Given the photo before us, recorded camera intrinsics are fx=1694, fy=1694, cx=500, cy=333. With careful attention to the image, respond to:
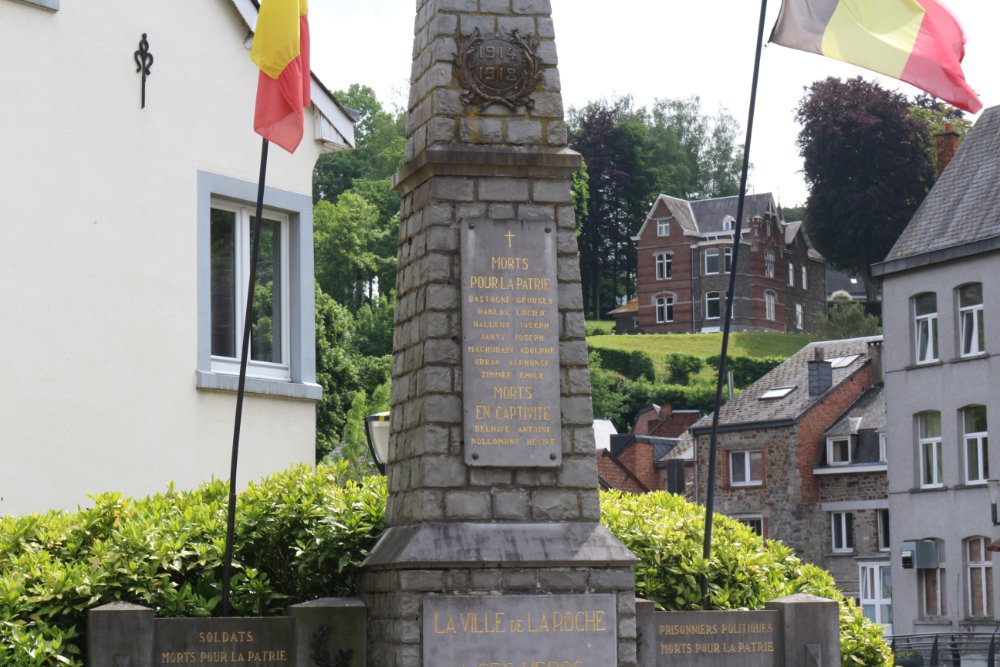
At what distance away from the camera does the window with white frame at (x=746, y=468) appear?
55625 mm

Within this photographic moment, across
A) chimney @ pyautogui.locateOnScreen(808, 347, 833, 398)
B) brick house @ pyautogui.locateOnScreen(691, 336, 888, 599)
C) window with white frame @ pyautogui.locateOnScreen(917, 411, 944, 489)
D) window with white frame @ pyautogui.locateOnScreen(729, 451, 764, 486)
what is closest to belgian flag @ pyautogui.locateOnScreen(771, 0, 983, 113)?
window with white frame @ pyautogui.locateOnScreen(917, 411, 944, 489)

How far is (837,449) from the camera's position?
54.6 m

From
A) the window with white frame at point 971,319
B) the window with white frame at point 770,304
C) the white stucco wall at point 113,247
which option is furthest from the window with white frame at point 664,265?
the white stucco wall at point 113,247

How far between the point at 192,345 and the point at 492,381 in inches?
198

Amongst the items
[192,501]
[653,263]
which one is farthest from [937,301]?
[653,263]

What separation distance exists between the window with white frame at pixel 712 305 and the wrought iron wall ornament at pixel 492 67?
88.9 m

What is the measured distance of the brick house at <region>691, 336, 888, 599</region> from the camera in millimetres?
53406

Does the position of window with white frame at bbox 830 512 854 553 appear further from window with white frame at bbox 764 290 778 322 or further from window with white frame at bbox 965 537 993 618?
window with white frame at bbox 764 290 778 322

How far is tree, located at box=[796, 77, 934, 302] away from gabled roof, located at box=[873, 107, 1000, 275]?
41.6 metres

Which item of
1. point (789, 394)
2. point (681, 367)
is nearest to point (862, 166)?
point (681, 367)

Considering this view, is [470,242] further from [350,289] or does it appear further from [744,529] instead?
[350,289]

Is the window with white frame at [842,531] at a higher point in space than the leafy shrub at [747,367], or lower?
lower

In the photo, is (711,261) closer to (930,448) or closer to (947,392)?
(930,448)

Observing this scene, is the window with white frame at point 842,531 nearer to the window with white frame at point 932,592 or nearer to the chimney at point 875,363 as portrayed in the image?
the chimney at point 875,363
